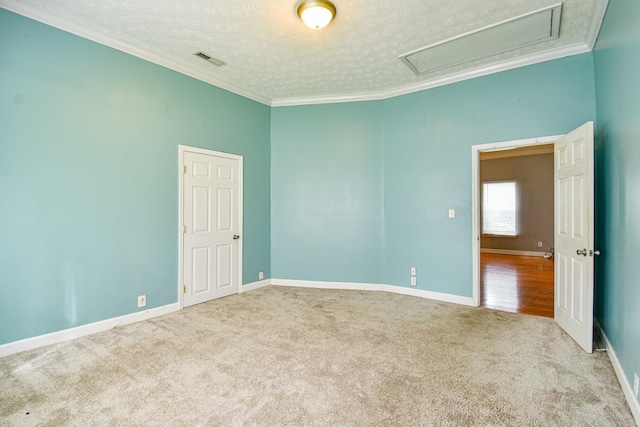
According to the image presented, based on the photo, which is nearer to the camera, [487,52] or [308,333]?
[308,333]

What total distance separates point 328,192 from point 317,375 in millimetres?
3076

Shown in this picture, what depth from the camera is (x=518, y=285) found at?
502 cm

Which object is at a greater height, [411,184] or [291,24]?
[291,24]

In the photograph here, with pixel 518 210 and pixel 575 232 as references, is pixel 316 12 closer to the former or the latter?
pixel 575 232

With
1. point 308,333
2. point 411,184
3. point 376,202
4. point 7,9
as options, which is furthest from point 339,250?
point 7,9

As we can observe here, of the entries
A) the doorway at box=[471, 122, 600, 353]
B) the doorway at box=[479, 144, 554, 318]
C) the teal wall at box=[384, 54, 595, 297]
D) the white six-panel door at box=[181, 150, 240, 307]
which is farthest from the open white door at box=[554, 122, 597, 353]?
the white six-panel door at box=[181, 150, 240, 307]

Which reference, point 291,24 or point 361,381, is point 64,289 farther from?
point 291,24

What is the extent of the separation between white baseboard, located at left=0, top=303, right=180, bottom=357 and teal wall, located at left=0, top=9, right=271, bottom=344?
5 centimetres

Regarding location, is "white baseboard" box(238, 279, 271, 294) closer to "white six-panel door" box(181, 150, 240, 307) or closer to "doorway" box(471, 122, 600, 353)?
"white six-panel door" box(181, 150, 240, 307)

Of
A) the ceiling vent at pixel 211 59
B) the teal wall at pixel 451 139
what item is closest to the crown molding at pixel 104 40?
the ceiling vent at pixel 211 59

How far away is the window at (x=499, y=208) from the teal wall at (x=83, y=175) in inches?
326

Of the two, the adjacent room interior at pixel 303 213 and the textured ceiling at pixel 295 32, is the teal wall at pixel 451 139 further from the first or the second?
the textured ceiling at pixel 295 32

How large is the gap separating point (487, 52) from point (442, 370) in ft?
11.2

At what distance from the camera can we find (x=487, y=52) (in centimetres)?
344
